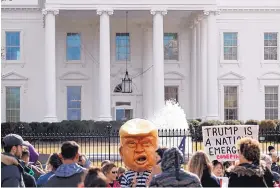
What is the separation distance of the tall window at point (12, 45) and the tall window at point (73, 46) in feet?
9.99

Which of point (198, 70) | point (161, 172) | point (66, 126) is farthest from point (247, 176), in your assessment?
point (198, 70)

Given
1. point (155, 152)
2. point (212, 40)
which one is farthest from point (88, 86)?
point (155, 152)

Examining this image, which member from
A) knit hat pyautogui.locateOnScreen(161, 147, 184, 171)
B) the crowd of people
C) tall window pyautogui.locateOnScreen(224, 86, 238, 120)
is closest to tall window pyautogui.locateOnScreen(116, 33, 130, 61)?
tall window pyautogui.locateOnScreen(224, 86, 238, 120)

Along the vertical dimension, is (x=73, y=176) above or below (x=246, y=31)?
below

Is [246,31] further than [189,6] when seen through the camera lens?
Yes

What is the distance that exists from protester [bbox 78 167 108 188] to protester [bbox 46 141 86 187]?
1.16 meters

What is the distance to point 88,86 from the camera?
154ft

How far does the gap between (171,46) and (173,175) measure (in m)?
40.0

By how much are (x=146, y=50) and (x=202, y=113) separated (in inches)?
236

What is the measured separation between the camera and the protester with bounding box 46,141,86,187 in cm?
853

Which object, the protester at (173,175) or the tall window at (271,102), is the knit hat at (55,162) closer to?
the protester at (173,175)

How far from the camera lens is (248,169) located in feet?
28.5

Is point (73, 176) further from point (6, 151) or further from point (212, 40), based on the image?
point (212, 40)

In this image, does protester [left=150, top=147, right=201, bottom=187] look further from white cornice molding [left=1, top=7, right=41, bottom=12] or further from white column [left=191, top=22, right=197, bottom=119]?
white cornice molding [left=1, top=7, right=41, bottom=12]
